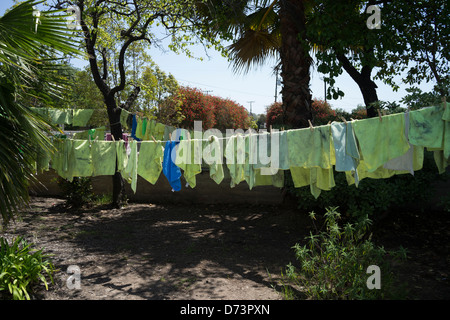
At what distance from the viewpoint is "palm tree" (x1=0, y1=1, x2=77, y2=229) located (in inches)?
164

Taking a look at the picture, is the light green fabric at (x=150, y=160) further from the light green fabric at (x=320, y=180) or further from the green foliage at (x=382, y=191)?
the green foliage at (x=382, y=191)

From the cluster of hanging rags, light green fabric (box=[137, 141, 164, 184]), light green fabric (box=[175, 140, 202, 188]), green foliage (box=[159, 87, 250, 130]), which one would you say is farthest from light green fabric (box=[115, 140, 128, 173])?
green foliage (box=[159, 87, 250, 130])

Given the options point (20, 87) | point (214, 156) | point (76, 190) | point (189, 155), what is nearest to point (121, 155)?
point (189, 155)

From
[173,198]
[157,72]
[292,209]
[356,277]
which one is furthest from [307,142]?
[157,72]

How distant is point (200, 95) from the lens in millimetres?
19797

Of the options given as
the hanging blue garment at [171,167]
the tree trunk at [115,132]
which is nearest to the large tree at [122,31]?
the tree trunk at [115,132]

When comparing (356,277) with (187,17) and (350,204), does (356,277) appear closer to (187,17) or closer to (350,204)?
(350,204)

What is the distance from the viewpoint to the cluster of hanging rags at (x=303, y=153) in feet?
13.1

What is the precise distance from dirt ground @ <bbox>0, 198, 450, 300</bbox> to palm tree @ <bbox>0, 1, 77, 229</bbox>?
1.40m

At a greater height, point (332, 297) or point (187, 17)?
point (187, 17)

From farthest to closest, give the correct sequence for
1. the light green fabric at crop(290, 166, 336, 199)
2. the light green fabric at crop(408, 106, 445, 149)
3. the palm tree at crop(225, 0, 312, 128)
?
the palm tree at crop(225, 0, 312, 128), the light green fabric at crop(290, 166, 336, 199), the light green fabric at crop(408, 106, 445, 149)

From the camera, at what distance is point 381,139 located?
4160mm

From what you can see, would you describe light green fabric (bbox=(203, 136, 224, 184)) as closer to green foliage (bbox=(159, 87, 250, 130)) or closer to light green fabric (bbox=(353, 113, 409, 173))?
light green fabric (bbox=(353, 113, 409, 173))

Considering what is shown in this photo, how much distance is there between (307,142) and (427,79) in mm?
5656
